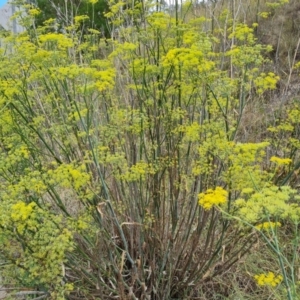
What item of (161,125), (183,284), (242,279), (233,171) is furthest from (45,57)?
(242,279)

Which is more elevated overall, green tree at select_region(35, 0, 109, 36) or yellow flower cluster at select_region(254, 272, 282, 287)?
green tree at select_region(35, 0, 109, 36)

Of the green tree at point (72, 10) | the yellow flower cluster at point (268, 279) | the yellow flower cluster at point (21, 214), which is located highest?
the green tree at point (72, 10)

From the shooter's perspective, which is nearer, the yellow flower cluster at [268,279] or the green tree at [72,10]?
the yellow flower cluster at [268,279]

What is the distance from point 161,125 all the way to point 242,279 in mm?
1500

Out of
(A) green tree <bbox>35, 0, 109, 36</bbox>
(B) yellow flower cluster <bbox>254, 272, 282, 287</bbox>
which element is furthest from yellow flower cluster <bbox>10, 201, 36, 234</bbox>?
Answer: (A) green tree <bbox>35, 0, 109, 36</bbox>

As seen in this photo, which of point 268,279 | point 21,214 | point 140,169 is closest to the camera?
point 21,214

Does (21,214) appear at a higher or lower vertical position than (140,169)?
higher

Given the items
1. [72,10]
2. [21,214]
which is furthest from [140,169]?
[72,10]

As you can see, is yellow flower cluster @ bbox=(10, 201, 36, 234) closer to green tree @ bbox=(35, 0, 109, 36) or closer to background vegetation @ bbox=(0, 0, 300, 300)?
background vegetation @ bbox=(0, 0, 300, 300)

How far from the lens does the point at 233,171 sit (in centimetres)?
247

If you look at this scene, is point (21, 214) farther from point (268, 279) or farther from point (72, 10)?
point (72, 10)

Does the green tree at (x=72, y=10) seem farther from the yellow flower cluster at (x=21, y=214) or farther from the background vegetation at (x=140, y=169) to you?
the yellow flower cluster at (x=21, y=214)

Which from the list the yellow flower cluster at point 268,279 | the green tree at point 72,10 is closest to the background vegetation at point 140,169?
the yellow flower cluster at point 268,279

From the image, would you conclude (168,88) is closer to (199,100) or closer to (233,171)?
(199,100)
